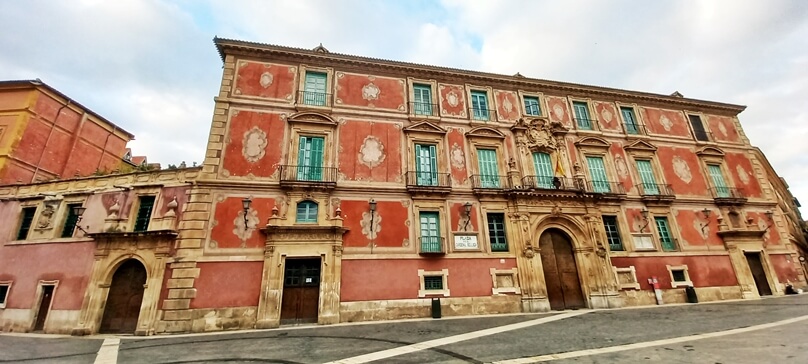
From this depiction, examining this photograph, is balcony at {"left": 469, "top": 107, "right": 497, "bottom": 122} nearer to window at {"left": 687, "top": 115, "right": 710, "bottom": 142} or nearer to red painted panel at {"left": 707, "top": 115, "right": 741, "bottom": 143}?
window at {"left": 687, "top": 115, "right": 710, "bottom": 142}

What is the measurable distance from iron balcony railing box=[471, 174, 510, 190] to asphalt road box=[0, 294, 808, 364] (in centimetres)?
616

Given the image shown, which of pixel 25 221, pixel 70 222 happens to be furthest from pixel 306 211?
pixel 25 221

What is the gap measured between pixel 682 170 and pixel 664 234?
4785 mm

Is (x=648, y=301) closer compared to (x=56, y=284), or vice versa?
(x=56, y=284)

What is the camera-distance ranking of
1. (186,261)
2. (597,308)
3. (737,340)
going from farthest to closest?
1. (597,308)
2. (186,261)
3. (737,340)

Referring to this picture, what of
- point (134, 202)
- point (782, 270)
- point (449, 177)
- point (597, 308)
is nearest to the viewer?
point (134, 202)

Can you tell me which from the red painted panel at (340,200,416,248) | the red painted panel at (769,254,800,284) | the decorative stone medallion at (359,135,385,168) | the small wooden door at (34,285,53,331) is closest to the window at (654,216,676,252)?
the red painted panel at (769,254,800,284)

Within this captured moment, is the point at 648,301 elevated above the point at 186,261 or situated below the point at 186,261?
below

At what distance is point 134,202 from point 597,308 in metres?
20.5

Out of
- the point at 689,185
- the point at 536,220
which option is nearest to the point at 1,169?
the point at 536,220

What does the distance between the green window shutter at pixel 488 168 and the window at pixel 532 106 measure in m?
3.80

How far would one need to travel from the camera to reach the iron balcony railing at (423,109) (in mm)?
16562

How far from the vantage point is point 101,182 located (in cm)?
1399

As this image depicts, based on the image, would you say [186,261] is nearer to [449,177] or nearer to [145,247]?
[145,247]
